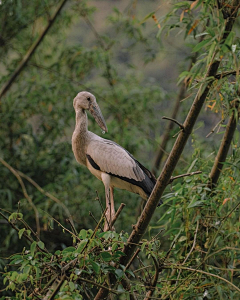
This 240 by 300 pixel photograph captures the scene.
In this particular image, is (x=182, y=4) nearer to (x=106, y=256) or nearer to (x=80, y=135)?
(x=106, y=256)

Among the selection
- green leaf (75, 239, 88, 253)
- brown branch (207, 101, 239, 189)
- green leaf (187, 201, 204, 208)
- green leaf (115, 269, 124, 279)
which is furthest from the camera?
brown branch (207, 101, 239, 189)

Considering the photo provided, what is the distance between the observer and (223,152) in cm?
320

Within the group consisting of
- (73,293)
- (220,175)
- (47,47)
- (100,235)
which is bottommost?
(73,293)

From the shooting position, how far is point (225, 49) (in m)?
1.96

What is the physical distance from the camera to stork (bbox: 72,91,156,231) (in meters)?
3.51

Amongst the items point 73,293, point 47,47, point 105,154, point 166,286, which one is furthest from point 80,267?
point 47,47

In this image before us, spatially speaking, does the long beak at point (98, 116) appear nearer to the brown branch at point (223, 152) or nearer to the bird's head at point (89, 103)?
the bird's head at point (89, 103)

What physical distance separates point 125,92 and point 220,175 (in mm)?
2831

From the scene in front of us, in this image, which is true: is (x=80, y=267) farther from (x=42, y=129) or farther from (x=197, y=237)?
(x=42, y=129)

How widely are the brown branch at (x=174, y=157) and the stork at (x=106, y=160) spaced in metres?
1.01

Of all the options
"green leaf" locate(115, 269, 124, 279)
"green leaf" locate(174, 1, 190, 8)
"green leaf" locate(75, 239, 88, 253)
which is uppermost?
"green leaf" locate(174, 1, 190, 8)

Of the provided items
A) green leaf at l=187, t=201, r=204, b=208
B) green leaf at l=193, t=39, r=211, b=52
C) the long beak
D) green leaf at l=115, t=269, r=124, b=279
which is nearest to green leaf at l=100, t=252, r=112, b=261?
green leaf at l=115, t=269, r=124, b=279

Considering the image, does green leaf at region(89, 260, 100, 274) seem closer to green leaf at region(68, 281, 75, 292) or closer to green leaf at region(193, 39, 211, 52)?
green leaf at region(68, 281, 75, 292)

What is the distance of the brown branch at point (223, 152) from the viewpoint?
10.2 ft
